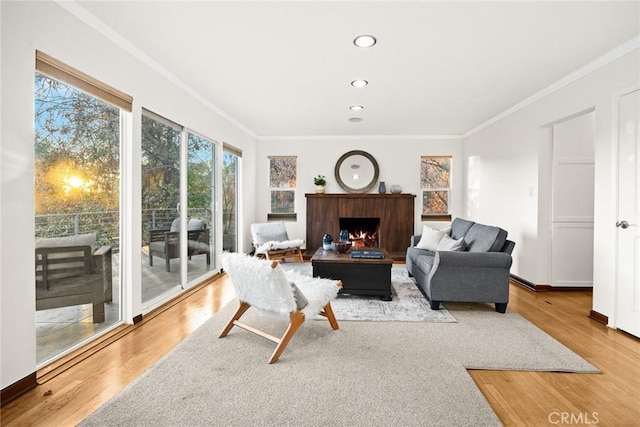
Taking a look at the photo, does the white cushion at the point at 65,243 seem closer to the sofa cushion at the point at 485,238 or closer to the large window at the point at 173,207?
the large window at the point at 173,207

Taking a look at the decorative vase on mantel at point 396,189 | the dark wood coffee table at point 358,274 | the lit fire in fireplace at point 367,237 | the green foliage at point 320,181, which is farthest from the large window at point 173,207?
the decorative vase on mantel at point 396,189

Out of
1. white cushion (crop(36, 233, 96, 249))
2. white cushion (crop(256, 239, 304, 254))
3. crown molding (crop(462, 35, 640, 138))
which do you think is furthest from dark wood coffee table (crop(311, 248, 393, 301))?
crown molding (crop(462, 35, 640, 138))

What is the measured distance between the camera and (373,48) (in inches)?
112

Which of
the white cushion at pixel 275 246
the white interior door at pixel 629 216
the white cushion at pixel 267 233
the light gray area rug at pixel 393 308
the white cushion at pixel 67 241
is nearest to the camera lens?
the white cushion at pixel 67 241

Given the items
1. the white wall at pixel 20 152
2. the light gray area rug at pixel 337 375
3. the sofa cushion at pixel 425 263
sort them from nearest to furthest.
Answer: the light gray area rug at pixel 337 375 → the white wall at pixel 20 152 → the sofa cushion at pixel 425 263

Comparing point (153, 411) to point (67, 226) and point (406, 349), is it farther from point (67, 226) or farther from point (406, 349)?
point (406, 349)

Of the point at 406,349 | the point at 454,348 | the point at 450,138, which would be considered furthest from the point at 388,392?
the point at 450,138

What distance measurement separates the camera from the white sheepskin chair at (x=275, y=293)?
2.26 m

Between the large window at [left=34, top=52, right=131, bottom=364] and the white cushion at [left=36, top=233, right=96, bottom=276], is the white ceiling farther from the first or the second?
the white cushion at [left=36, top=233, right=96, bottom=276]

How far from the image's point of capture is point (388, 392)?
1.93m

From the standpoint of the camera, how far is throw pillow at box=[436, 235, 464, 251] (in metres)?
3.80

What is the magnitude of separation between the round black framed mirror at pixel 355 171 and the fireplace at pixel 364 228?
608mm

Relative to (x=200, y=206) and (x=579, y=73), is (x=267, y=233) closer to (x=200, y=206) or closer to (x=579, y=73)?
(x=200, y=206)

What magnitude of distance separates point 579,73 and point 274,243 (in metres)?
4.41
